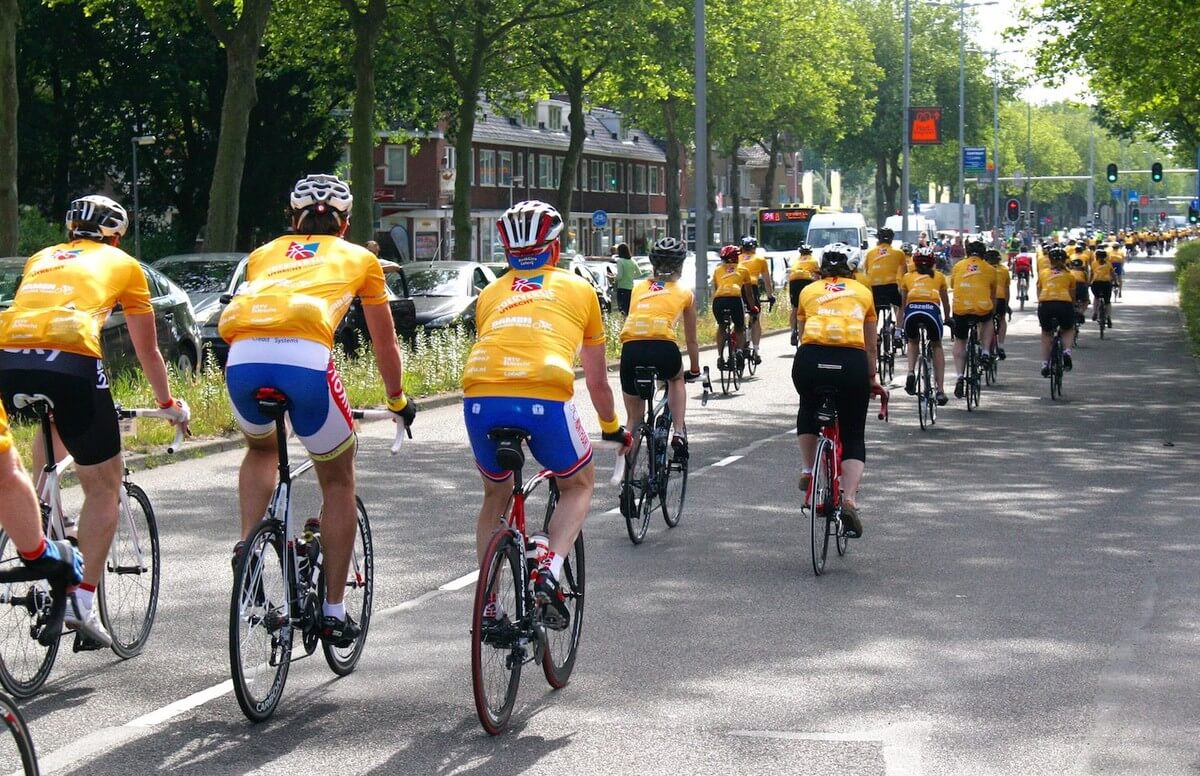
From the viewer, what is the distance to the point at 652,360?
11.2 m

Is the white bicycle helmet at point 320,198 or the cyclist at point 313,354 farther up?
the white bicycle helmet at point 320,198

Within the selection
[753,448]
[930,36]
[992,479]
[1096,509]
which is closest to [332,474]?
[1096,509]

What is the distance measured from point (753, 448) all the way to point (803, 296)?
580 cm

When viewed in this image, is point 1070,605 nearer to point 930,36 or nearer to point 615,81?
point 615,81

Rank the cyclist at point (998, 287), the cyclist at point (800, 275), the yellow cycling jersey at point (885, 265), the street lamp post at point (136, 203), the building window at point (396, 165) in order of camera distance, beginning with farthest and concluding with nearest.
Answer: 1. the building window at point (396, 165)
2. the street lamp post at point (136, 203)
3. the cyclist at point (800, 275)
4. the yellow cycling jersey at point (885, 265)
5. the cyclist at point (998, 287)

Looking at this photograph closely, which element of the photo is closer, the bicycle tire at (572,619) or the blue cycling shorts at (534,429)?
the blue cycling shorts at (534,429)

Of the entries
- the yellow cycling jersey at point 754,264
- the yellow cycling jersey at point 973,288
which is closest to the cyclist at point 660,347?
the yellow cycling jersey at point 973,288

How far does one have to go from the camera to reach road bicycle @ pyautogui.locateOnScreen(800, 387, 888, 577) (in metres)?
9.48

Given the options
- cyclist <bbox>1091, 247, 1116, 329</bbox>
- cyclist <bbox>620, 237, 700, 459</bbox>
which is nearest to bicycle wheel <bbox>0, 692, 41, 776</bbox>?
cyclist <bbox>620, 237, 700, 459</bbox>

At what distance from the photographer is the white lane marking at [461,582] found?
9.07 m

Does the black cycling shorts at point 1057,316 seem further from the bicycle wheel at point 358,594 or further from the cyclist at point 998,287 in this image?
the bicycle wheel at point 358,594

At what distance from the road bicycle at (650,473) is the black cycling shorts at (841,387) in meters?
1.13

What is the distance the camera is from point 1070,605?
8625 mm

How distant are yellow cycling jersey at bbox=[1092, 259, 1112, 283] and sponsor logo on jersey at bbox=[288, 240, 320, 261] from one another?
97.0 feet
